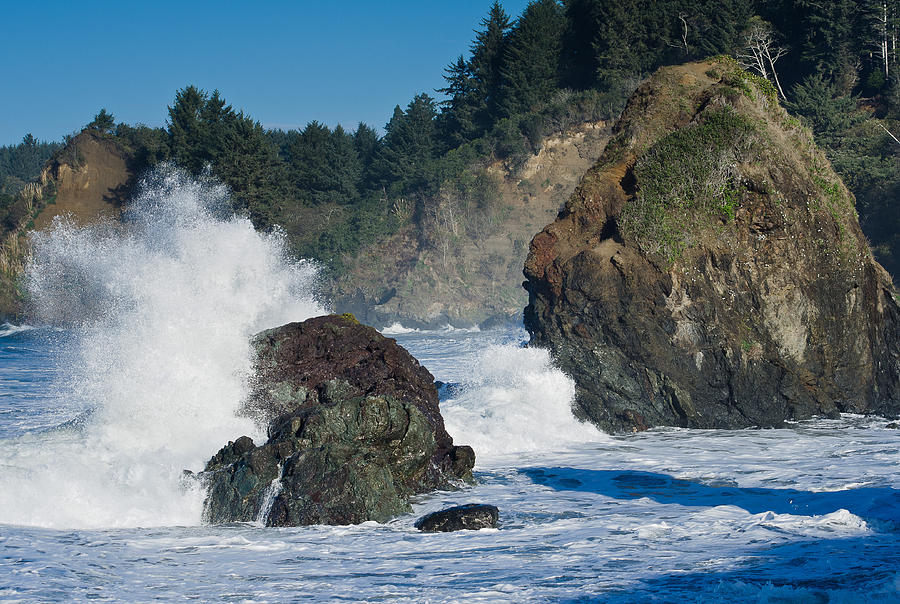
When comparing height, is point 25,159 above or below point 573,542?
above

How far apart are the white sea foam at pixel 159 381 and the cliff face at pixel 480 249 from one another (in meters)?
28.1

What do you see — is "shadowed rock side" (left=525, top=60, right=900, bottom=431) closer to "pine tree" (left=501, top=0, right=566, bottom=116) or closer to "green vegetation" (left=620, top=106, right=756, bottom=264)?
"green vegetation" (left=620, top=106, right=756, bottom=264)

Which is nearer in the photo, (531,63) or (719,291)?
(719,291)

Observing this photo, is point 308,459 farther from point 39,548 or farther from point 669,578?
point 669,578

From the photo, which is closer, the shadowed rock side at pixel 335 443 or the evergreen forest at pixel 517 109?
the shadowed rock side at pixel 335 443

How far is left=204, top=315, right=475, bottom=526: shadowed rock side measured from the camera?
25.5 feet

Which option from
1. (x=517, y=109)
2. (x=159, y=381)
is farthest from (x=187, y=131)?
(x=159, y=381)

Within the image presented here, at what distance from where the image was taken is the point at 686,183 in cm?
1301

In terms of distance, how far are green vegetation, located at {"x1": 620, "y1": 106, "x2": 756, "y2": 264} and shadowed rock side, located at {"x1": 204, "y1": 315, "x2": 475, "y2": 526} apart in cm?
478

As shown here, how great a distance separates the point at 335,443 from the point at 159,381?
11.6 feet

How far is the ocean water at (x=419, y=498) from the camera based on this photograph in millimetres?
5871

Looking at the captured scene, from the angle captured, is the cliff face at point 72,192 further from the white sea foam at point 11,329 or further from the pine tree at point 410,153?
the pine tree at point 410,153

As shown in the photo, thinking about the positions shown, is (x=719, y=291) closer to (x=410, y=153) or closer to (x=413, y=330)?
(x=413, y=330)

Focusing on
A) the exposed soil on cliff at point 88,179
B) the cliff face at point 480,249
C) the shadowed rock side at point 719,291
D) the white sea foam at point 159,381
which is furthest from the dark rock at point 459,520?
the exposed soil on cliff at point 88,179
